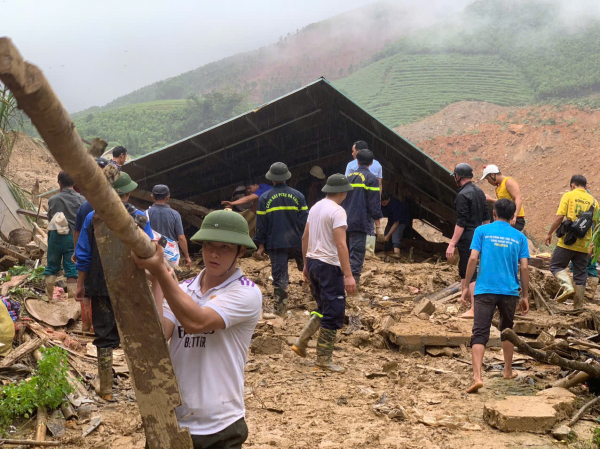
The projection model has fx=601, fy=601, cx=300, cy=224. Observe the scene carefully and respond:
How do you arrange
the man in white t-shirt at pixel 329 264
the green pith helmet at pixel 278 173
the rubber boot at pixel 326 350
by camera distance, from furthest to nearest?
the green pith helmet at pixel 278 173, the rubber boot at pixel 326 350, the man in white t-shirt at pixel 329 264

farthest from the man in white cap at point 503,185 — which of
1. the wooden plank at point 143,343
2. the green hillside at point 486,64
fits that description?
the green hillside at point 486,64

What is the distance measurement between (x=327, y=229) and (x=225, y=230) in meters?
3.78

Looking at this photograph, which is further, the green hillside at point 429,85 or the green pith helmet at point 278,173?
the green hillside at point 429,85

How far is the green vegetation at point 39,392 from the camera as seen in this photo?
4844mm

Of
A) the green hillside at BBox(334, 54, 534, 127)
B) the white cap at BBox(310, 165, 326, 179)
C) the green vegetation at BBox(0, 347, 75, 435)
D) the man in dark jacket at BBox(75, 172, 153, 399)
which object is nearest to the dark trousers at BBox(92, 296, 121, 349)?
the man in dark jacket at BBox(75, 172, 153, 399)

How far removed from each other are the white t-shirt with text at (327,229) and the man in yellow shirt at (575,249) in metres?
4.31

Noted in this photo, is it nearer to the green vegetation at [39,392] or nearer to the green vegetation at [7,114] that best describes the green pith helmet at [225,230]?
the green vegetation at [39,392]

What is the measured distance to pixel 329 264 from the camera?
6.54 metres

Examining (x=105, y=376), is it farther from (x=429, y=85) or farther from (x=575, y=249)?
(x=429, y=85)

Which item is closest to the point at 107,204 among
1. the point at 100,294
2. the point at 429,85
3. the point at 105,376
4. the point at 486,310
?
the point at 100,294

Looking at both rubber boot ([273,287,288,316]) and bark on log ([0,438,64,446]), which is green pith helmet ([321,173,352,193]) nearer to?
rubber boot ([273,287,288,316])

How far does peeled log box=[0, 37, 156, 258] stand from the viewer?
156cm

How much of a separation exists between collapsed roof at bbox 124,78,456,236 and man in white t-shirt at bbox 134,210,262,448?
8237mm

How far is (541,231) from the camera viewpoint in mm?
29375
